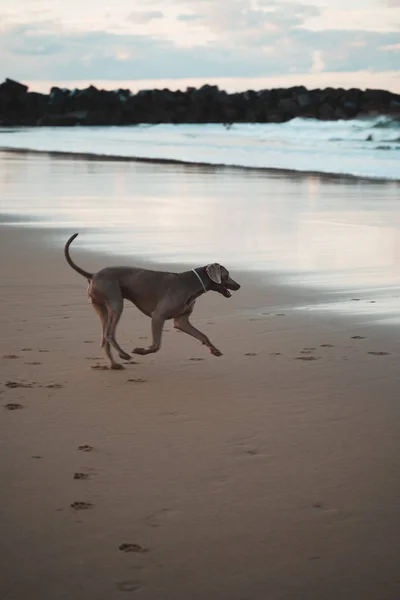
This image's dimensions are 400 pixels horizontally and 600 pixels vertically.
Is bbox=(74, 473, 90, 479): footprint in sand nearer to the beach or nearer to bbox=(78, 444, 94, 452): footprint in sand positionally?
the beach

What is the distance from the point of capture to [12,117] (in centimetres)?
9844

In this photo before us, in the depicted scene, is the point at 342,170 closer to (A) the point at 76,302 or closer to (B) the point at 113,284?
(A) the point at 76,302

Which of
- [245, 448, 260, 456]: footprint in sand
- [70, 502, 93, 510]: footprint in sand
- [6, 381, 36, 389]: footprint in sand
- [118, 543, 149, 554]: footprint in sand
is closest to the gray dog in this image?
[6, 381, 36, 389]: footprint in sand

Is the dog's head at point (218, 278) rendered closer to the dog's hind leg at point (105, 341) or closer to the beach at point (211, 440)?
the beach at point (211, 440)

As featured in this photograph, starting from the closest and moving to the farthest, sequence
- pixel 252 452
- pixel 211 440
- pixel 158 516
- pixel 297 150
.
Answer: pixel 158 516 → pixel 252 452 → pixel 211 440 → pixel 297 150

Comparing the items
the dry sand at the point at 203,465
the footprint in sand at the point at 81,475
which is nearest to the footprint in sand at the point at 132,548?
the dry sand at the point at 203,465

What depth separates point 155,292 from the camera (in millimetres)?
6902

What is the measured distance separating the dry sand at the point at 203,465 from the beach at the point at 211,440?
1 centimetres

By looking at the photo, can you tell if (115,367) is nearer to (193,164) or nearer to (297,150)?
(193,164)

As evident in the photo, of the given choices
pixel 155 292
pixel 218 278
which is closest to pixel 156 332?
pixel 155 292

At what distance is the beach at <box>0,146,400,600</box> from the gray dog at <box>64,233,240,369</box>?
0.25m

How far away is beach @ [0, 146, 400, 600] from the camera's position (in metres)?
3.89

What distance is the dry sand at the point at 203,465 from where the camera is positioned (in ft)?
12.6

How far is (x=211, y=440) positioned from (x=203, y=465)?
398 millimetres
